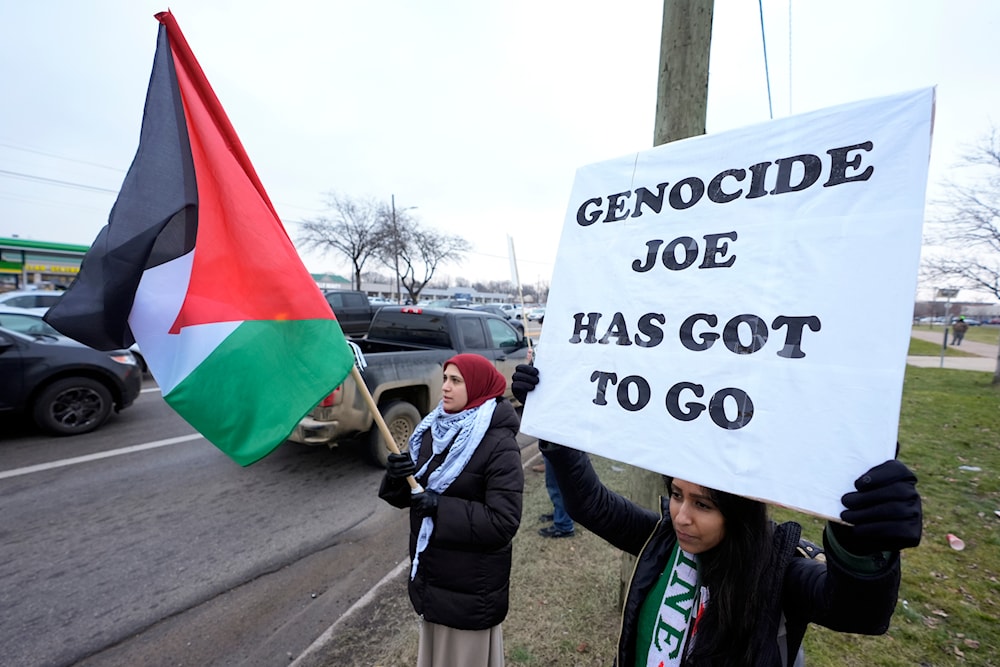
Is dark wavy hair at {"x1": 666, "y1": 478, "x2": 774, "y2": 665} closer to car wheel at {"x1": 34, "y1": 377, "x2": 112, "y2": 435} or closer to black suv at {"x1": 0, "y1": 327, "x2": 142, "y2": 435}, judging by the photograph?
black suv at {"x1": 0, "y1": 327, "x2": 142, "y2": 435}

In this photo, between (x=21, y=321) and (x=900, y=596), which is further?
(x=21, y=321)

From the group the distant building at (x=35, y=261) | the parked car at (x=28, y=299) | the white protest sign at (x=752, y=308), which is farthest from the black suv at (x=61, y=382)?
the distant building at (x=35, y=261)

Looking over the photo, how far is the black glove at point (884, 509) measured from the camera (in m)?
0.87

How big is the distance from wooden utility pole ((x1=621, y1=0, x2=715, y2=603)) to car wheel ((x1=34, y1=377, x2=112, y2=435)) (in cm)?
803

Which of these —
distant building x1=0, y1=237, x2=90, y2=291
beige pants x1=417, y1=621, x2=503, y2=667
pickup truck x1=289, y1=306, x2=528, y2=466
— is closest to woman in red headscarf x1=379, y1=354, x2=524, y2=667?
beige pants x1=417, y1=621, x2=503, y2=667

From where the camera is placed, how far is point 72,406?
621 centimetres

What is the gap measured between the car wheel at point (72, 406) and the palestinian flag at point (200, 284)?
6327 millimetres

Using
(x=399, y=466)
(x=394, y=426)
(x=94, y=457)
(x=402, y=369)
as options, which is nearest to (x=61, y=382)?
(x=94, y=457)

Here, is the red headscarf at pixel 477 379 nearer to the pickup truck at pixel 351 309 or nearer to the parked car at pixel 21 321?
the parked car at pixel 21 321

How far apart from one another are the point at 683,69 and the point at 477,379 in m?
1.92

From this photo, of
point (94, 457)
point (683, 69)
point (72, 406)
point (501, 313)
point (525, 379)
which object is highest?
point (683, 69)

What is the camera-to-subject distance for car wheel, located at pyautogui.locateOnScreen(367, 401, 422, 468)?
5.32 metres

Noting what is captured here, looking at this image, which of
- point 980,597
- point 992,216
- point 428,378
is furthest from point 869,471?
point 992,216

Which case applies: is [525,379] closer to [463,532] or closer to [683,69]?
[463,532]
